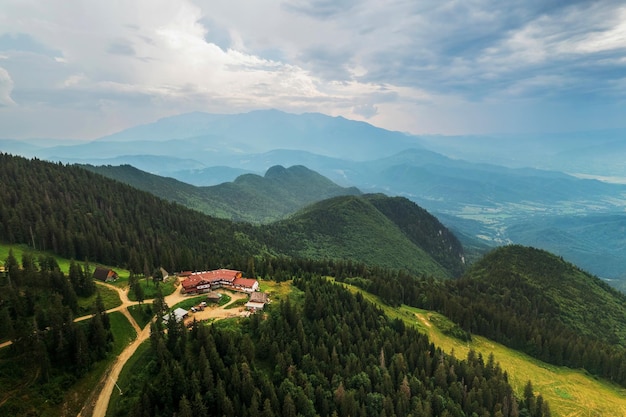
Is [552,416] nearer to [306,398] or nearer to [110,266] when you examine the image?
[306,398]

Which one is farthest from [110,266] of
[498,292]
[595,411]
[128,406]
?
[498,292]

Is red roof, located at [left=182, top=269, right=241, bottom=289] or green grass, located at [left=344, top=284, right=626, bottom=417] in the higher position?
red roof, located at [left=182, top=269, right=241, bottom=289]

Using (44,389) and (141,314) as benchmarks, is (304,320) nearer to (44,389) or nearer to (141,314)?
(141,314)

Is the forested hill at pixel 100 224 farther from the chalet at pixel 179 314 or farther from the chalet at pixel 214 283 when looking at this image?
the chalet at pixel 179 314

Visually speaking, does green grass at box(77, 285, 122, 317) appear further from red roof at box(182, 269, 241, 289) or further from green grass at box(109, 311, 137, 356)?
red roof at box(182, 269, 241, 289)

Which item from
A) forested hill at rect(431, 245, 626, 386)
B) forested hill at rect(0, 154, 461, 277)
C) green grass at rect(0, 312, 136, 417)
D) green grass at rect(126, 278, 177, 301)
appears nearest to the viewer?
green grass at rect(0, 312, 136, 417)

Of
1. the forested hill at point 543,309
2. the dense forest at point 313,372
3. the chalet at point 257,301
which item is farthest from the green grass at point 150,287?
the forested hill at point 543,309

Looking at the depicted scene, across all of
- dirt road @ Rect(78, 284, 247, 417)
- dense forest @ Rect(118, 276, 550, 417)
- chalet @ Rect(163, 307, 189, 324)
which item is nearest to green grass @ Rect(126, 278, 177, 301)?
dirt road @ Rect(78, 284, 247, 417)
